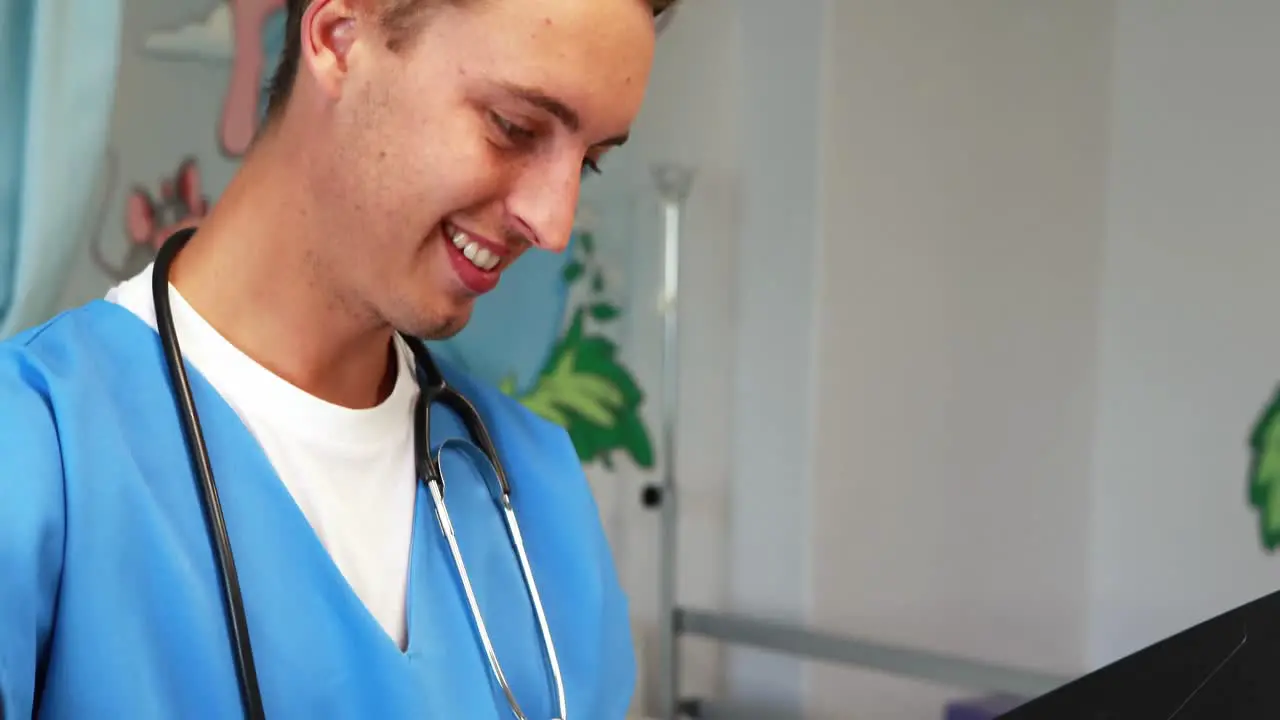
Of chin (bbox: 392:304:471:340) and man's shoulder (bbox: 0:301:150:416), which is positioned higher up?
chin (bbox: 392:304:471:340)

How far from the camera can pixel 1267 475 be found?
212 centimetres

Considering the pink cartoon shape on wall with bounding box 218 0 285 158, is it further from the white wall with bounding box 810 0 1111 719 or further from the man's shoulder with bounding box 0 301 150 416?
the white wall with bounding box 810 0 1111 719

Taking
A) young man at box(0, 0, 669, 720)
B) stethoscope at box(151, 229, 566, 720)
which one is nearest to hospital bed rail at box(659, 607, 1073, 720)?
stethoscope at box(151, 229, 566, 720)

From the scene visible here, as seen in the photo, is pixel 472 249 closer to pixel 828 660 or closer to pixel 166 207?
pixel 166 207

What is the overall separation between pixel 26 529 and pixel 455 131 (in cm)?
31

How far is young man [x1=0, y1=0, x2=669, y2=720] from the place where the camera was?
601 millimetres

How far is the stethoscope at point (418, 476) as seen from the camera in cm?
63

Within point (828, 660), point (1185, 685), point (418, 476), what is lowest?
point (828, 660)

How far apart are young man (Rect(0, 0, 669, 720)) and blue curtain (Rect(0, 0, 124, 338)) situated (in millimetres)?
118

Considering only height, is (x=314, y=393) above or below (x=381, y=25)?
below

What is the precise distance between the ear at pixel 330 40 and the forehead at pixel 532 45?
0.05m

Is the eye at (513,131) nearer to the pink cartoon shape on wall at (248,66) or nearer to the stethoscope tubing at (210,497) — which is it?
the stethoscope tubing at (210,497)

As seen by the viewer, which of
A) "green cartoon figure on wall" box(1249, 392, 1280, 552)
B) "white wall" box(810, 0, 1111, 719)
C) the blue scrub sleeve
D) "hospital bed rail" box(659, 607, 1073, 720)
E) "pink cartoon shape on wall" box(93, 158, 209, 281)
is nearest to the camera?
the blue scrub sleeve

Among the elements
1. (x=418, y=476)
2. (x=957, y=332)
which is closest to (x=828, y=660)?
(x=957, y=332)
